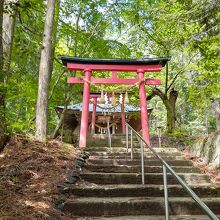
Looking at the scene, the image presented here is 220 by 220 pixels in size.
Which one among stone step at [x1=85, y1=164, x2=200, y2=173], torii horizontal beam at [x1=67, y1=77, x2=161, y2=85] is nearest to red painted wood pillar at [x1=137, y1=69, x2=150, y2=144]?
torii horizontal beam at [x1=67, y1=77, x2=161, y2=85]

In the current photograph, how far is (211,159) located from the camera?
5.63 m

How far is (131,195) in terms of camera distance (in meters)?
4.08

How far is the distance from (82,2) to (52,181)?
8.53 m

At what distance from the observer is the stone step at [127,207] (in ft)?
11.6

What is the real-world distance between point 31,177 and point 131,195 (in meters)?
1.58

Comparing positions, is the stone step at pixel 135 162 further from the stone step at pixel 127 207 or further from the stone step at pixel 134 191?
the stone step at pixel 127 207

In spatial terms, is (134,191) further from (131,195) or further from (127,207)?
(127,207)

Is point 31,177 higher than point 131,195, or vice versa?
point 31,177

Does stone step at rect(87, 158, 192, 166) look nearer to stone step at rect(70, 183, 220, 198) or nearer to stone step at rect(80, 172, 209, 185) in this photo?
stone step at rect(80, 172, 209, 185)

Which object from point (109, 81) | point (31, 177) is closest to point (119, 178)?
point (31, 177)

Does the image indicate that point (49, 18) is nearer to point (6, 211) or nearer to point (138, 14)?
point (6, 211)

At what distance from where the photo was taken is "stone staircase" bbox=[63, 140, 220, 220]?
3557 millimetres

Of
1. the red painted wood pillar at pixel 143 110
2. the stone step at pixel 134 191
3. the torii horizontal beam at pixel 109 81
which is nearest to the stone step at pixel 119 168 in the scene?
the stone step at pixel 134 191

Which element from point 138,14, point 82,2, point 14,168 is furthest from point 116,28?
point 14,168
